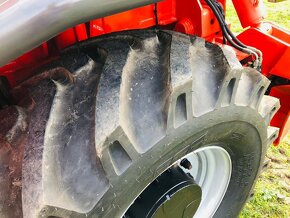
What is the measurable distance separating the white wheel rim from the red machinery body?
46 centimetres

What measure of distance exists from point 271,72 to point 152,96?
997 mm

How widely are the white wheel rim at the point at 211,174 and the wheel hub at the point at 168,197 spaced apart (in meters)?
0.16

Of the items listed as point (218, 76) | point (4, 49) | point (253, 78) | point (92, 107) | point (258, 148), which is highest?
point (4, 49)

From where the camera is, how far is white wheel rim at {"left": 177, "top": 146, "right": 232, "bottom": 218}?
1520mm

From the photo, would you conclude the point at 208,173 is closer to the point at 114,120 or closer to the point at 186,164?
the point at 186,164

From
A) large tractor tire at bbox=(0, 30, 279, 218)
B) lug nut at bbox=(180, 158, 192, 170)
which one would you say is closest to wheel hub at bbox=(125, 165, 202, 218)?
large tractor tire at bbox=(0, 30, 279, 218)

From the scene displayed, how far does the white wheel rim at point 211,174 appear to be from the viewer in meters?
1.52

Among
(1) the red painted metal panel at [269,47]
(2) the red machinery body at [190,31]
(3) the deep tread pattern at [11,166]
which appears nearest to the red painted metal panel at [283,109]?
(2) the red machinery body at [190,31]

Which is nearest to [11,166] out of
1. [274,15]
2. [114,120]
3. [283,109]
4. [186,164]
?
[114,120]

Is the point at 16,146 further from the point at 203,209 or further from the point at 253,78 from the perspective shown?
the point at 203,209

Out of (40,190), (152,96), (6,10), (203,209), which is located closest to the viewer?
(6,10)

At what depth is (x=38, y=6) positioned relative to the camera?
2.19ft

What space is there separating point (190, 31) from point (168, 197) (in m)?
0.73

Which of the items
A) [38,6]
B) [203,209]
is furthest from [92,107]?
[203,209]
